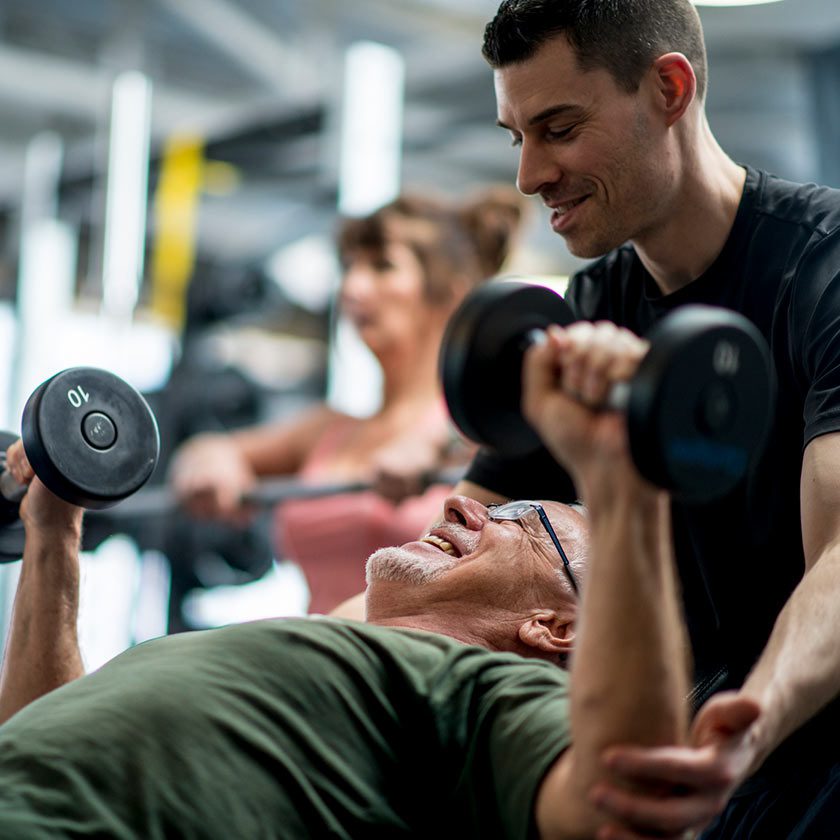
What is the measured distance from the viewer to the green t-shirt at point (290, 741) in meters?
1.13

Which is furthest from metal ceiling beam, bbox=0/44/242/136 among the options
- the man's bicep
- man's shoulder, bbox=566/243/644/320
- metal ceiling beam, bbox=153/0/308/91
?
the man's bicep

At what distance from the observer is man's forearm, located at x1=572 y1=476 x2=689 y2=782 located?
973 millimetres

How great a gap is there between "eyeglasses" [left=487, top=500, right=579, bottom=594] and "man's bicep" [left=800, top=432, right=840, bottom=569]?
304 mm

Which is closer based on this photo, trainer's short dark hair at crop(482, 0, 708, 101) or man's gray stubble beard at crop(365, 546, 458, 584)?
man's gray stubble beard at crop(365, 546, 458, 584)

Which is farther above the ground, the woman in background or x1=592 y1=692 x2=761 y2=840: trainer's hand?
the woman in background

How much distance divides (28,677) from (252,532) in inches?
115

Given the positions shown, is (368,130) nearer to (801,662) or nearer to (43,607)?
(43,607)

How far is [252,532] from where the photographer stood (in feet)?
15.1

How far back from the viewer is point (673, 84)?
5.62 feet

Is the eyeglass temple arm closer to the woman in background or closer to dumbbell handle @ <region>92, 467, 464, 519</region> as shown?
dumbbell handle @ <region>92, 467, 464, 519</region>

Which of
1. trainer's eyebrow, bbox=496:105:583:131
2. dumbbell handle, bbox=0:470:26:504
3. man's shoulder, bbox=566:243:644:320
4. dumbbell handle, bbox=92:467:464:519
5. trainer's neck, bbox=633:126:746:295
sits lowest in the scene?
dumbbell handle, bbox=92:467:464:519

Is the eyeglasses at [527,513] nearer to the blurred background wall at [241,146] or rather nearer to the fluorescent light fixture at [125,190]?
the blurred background wall at [241,146]

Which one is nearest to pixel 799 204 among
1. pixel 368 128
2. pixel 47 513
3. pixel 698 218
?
pixel 698 218

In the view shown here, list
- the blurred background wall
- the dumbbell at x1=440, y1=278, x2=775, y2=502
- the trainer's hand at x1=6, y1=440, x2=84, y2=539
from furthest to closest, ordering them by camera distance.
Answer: the blurred background wall → the trainer's hand at x1=6, y1=440, x2=84, y2=539 → the dumbbell at x1=440, y1=278, x2=775, y2=502
